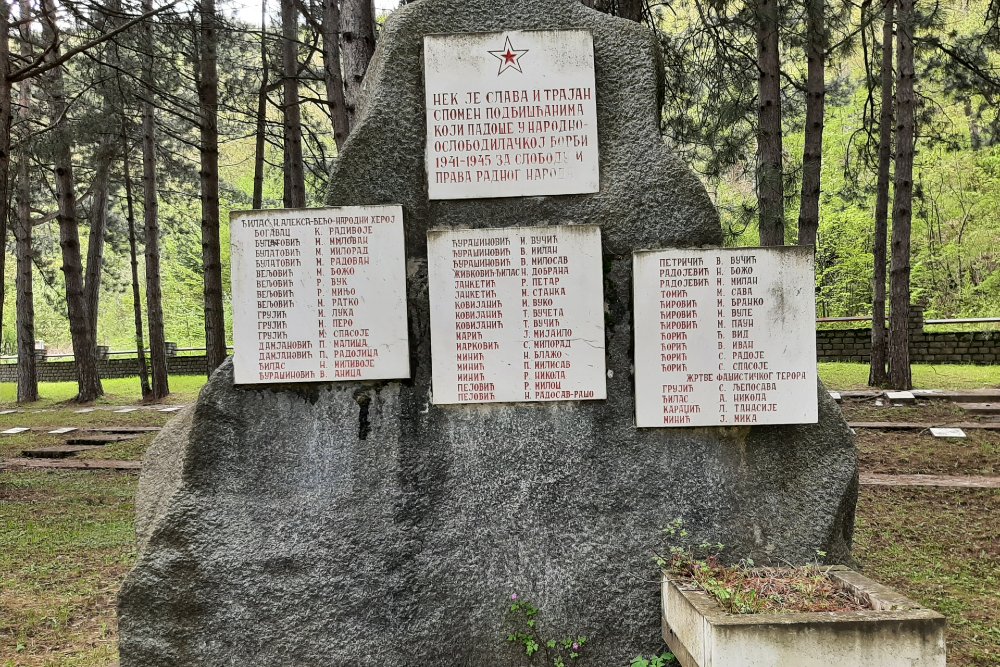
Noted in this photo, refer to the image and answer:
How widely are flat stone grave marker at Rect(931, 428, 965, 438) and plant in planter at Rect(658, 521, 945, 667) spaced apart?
632 centimetres

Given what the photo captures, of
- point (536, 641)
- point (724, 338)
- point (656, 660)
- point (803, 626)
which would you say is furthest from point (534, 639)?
point (724, 338)

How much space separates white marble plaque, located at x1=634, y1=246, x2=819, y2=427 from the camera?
126 inches

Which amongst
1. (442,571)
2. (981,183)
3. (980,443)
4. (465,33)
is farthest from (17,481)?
(981,183)

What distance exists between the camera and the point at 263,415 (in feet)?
10.6

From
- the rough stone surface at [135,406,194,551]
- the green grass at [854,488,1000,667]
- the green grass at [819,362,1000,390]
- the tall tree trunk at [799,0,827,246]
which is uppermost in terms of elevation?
the tall tree trunk at [799,0,827,246]

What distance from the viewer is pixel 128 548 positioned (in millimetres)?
5445

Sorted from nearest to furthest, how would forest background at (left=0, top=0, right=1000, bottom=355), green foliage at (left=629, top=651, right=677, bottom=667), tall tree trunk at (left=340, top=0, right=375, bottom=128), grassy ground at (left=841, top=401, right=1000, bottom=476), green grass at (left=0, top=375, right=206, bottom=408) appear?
green foliage at (left=629, top=651, right=677, bottom=667) < tall tree trunk at (left=340, top=0, right=375, bottom=128) < grassy ground at (left=841, top=401, right=1000, bottom=476) < forest background at (left=0, top=0, right=1000, bottom=355) < green grass at (left=0, top=375, right=206, bottom=408)

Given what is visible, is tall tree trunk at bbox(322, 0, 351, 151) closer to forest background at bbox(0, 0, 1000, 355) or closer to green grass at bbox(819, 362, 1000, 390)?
forest background at bbox(0, 0, 1000, 355)

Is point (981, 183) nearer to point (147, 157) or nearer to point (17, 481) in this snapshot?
point (147, 157)

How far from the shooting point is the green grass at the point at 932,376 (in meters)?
12.8

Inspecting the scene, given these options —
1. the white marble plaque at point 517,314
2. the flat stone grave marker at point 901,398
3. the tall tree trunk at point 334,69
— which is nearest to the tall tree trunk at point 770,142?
the flat stone grave marker at point 901,398

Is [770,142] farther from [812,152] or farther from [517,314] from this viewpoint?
[517,314]

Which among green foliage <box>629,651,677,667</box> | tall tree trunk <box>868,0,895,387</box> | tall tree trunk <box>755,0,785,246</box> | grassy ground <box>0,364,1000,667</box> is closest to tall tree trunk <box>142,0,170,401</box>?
grassy ground <box>0,364,1000,667</box>

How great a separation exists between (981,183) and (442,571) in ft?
69.8
